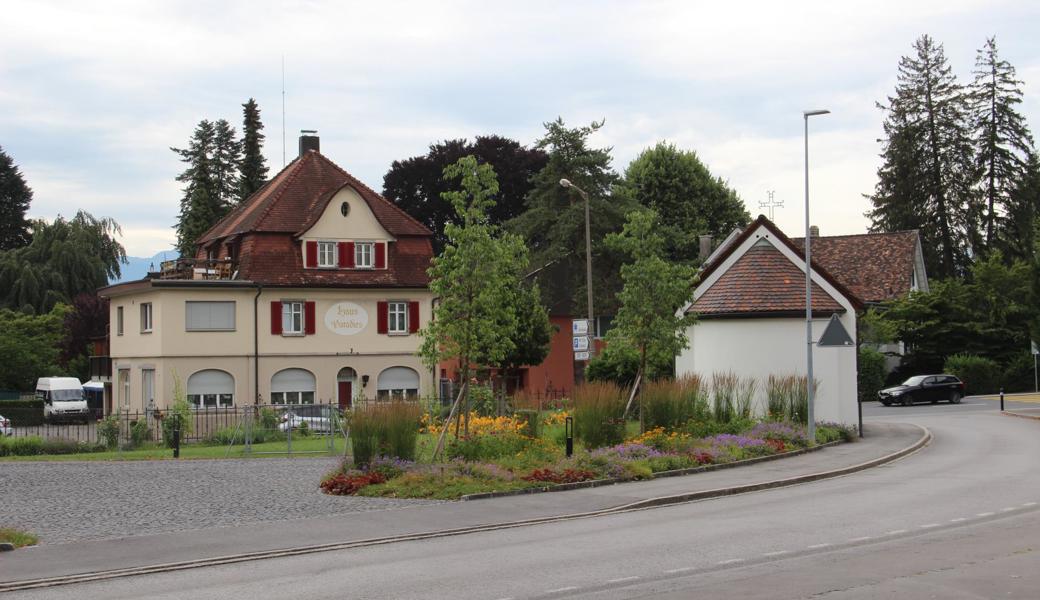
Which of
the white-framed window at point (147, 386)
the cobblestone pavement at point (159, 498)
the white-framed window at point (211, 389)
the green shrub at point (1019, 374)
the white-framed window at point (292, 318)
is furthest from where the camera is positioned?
the green shrub at point (1019, 374)

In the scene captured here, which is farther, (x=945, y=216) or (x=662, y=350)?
(x=945, y=216)

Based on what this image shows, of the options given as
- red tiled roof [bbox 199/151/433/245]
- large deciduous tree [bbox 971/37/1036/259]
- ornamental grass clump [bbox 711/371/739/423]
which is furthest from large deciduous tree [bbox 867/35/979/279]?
ornamental grass clump [bbox 711/371/739/423]

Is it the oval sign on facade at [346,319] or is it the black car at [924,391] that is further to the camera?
the black car at [924,391]

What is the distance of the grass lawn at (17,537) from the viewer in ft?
50.3

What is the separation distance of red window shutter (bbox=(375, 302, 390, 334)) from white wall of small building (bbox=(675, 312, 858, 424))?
2312cm

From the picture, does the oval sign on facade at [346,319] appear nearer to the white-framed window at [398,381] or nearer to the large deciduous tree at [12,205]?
the white-framed window at [398,381]

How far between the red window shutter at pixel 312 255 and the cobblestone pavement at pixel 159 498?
81.3 feet

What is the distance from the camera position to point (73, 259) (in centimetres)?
7838

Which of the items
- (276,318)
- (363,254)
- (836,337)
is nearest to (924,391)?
(363,254)

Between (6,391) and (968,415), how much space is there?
54161 millimetres

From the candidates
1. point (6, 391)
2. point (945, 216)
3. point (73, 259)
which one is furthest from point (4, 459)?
point (945, 216)

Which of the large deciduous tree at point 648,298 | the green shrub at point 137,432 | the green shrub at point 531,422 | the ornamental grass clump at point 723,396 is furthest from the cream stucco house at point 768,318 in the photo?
the green shrub at point 137,432

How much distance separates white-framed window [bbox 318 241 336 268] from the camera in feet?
172

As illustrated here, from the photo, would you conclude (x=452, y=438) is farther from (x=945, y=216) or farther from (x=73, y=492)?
(x=945, y=216)
